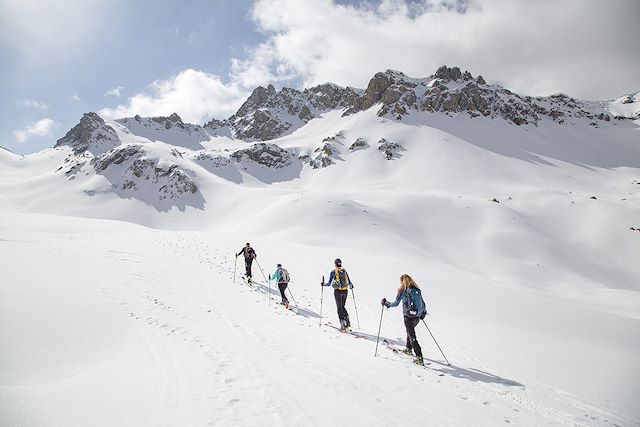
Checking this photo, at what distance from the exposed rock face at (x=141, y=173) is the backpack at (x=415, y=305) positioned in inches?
3386

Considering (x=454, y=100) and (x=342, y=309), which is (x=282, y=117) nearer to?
(x=454, y=100)

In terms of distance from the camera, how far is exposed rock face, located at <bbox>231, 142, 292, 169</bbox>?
374 feet

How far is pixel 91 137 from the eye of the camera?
145m

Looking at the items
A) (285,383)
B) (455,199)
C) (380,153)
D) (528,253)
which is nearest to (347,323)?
(285,383)

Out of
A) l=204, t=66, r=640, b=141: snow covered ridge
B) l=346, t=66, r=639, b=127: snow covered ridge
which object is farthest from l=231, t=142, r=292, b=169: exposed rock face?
l=346, t=66, r=639, b=127: snow covered ridge

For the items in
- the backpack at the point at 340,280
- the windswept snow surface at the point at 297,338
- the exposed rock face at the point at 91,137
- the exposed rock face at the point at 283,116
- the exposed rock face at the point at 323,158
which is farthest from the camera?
the exposed rock face at the point at 283,116

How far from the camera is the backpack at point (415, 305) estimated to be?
866 cm

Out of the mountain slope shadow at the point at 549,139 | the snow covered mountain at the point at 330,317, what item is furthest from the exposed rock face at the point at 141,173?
the mountain slope shadow at the point at 549,139

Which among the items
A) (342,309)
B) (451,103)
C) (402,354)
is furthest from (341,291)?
(451,103)

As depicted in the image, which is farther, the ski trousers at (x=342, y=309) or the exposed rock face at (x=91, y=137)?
the exposed rock face at (x=91, y=137)

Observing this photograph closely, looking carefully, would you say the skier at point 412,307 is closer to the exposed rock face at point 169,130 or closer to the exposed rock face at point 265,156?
the exposed rock face at point 265,156

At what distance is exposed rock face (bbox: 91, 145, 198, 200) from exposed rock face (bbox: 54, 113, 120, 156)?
40167 mm

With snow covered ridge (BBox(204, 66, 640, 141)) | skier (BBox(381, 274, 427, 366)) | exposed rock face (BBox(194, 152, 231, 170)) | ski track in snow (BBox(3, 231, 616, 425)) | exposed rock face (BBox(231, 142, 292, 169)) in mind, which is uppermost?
snow covered ridge (BBox(204, 66, 640, 141))

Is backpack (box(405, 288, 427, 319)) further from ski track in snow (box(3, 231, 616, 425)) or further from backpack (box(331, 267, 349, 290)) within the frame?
backpack (box(331, 267, 349, 290))
